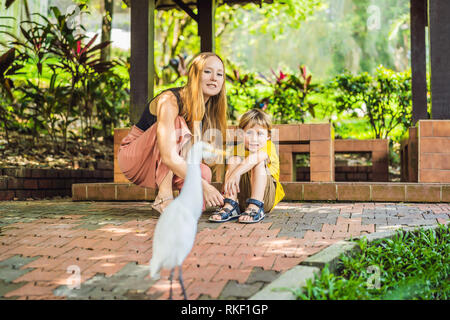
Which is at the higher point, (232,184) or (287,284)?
(232,184)

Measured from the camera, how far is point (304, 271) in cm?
206

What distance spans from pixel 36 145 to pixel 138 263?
19.7ft

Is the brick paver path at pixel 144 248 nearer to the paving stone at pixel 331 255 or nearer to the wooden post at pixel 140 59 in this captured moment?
the paving stone at pixel 331 255

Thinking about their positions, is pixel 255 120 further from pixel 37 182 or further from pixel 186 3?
pixel 186 3

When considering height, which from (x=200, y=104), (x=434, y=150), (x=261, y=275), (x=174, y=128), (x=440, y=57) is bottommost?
(x=261, y=275)

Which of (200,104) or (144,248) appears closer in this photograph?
(144,248)

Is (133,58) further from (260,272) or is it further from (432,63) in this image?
(260,272)

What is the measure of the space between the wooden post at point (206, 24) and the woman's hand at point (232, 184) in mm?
3590

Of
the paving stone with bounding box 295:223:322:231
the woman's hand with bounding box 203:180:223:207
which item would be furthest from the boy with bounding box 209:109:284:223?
the woman's hand with bounding box 203:180:223:207

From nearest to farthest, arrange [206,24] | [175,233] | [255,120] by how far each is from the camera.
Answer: [175,233], [255,120], [206,24]

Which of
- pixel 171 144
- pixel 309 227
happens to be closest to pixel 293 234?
pixel 309 227

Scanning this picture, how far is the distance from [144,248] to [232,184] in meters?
1.01
